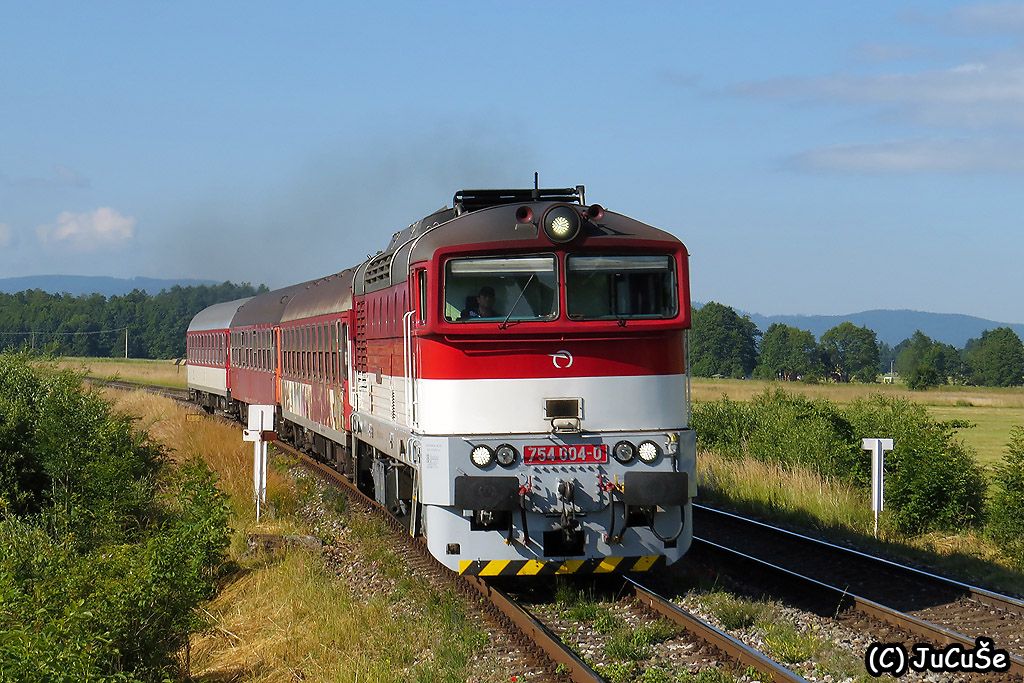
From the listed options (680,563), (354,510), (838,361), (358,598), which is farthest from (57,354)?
(838,361)

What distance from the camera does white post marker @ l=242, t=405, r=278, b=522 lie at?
17281mm

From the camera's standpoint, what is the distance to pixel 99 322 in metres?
126

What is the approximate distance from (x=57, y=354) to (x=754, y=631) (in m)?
16.0

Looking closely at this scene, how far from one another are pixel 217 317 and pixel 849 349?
11906cm

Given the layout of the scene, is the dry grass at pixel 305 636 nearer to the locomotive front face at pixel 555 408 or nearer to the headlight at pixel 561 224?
the locomotive front face at pixel 555 408

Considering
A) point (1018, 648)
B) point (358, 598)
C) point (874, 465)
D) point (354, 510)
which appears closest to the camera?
point (1018, 648)

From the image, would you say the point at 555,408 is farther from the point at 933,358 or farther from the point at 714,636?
the point at 933,358

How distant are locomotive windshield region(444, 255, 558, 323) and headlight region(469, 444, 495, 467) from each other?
116 cm

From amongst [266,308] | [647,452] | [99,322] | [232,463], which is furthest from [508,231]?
[99,322]

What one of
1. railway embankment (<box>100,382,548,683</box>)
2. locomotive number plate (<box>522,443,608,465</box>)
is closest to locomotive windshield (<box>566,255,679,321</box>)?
locomotive number plate (<box>522,443,608,465</box>)

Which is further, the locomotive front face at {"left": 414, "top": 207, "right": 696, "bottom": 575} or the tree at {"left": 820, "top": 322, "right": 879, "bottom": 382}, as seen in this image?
the tree at {"left": 820, "top": 322, "right": 879, "bottom": 382}

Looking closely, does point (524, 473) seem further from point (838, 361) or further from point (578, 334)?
point (838, 361)

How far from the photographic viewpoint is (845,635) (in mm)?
9703

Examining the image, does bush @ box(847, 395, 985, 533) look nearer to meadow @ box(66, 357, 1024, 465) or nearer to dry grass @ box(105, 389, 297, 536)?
dry grass @ box(105, 389, 297, 536)
